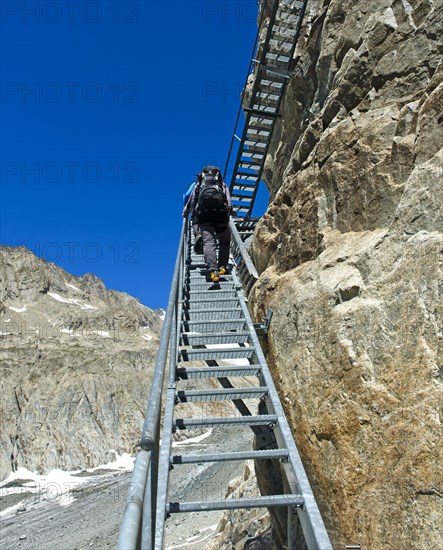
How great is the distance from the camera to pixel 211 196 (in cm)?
960

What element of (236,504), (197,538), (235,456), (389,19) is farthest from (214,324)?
(197,538)

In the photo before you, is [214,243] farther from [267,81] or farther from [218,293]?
[267,81]

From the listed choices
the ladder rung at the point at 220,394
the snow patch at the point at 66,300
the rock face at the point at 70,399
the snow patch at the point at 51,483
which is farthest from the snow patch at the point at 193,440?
the snow patch at the point at 66,300

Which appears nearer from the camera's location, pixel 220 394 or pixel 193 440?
pixel 220 394

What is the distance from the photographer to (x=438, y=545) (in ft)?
12.1

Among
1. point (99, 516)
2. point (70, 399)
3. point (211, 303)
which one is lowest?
point (99, 516)

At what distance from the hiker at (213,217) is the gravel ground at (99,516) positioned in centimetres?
1608

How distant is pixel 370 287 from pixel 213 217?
496cm

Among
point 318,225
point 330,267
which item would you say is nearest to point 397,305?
point 330,267

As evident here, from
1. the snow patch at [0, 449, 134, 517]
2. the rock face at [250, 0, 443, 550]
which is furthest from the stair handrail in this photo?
the snow patch at [0, 449, 134, 517]

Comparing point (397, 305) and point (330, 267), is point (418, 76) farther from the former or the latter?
point (397, 305)

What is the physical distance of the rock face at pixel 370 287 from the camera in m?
4.31

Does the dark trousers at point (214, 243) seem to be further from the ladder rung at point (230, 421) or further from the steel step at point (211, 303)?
the ladder rung at point (230, 421)

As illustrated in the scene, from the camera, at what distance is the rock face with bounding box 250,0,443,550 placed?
4.31 metres
